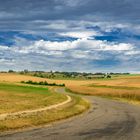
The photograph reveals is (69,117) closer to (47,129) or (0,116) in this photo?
(0,116)

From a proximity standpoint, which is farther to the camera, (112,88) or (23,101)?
(112,88)

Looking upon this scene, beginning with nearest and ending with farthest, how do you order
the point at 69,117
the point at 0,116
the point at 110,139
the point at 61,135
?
the point at 110,139
the point at 61,135
the point at 0,116
the point at 69,117

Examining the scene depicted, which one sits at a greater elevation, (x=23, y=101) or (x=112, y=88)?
(x=23, y=101)

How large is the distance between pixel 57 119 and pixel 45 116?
1.01 m

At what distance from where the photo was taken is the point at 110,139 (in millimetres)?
17641

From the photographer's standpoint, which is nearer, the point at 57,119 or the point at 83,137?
the point at 83,137

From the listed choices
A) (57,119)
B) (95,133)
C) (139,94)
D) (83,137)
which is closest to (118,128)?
(95,133)

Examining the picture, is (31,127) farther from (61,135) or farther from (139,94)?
(139,94)

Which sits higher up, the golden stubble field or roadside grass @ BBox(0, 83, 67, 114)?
roadside grass @ BBox(0, 83, 67, 114)

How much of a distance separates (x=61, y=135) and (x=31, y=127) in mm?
3649

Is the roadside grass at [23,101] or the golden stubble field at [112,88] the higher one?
the roadside grass at [23,101]

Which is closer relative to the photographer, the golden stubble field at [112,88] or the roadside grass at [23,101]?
the roadside grass at [23,101]

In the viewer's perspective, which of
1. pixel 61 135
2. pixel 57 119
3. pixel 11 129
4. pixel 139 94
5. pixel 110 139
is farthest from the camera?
pixel 139 94

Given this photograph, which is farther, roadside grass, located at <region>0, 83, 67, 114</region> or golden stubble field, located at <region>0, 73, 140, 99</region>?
golden stubble field, located at <region>0, 73, 140, 99</region>
